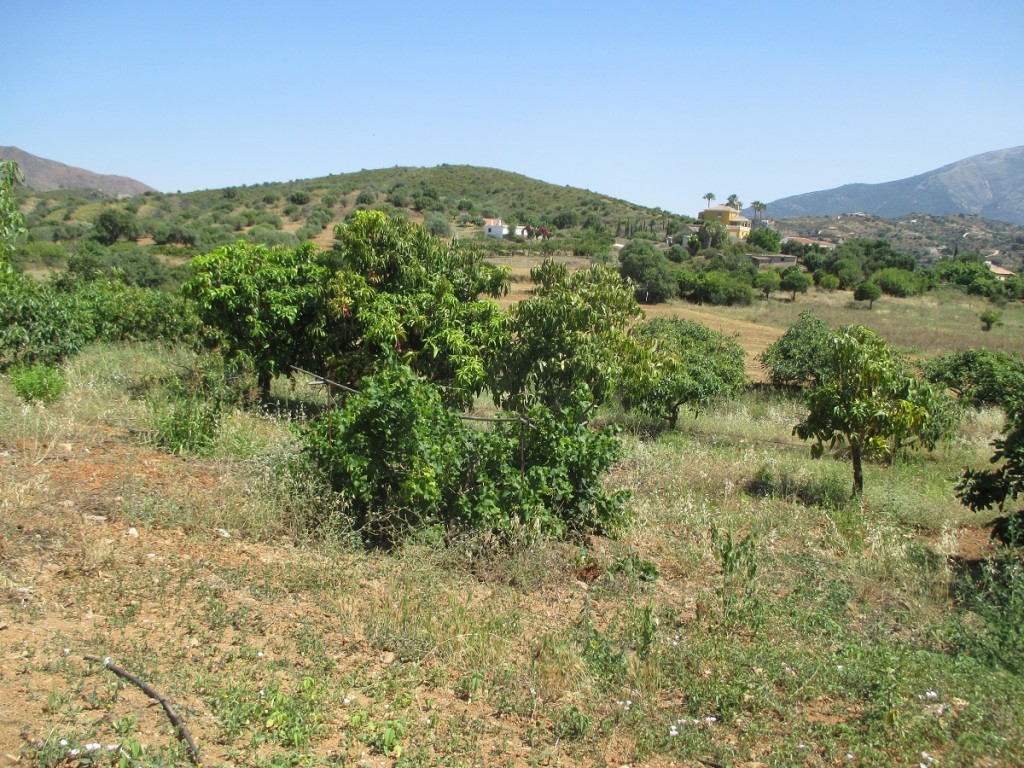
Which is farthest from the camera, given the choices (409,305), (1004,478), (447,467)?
(409,305)

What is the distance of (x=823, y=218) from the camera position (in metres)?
137

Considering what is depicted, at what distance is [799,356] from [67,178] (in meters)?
117

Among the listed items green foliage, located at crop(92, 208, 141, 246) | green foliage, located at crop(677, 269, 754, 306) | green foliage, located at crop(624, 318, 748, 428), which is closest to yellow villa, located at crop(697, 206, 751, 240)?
green foliage, located at crop(677, 269, 754, 306)

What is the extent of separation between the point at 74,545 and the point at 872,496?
27.0 feet

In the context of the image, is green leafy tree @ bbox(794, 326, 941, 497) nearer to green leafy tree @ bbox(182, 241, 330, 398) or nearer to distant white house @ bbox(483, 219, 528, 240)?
green leafy tree @ bbox(182, 241, 330, 398)

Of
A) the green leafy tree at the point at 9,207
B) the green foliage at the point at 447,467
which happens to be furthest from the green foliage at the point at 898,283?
the green leafy tree at the point at 9,207

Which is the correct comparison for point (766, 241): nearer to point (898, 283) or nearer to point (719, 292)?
point (898, 283)

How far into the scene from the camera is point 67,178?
10688 cm

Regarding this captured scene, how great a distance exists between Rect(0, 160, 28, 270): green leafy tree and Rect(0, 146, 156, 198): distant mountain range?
91.6 m

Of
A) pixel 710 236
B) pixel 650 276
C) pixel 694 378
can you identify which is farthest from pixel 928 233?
pixel 694 378

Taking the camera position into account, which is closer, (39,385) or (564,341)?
(564,341)

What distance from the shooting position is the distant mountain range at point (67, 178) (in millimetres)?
93375

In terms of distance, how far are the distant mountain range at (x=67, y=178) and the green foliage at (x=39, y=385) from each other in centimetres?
8961

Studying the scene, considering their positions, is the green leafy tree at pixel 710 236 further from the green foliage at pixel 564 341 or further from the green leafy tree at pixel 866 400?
the green foliage at pixel 564 341
